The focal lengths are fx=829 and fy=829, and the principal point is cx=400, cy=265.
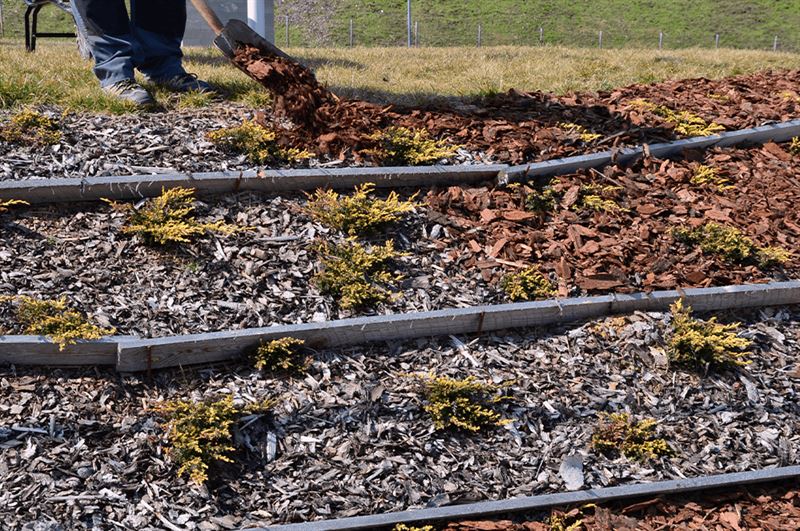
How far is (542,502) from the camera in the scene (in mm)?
4359

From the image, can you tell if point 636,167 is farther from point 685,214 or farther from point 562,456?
point 562,456

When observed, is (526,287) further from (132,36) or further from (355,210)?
(132,36)

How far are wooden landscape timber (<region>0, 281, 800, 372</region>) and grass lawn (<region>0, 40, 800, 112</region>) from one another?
2.67 metres

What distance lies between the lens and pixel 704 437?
15.9ft

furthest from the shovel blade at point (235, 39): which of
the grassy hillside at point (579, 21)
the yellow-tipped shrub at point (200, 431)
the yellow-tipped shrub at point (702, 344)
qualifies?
the grassy hillside at point (579, 21)

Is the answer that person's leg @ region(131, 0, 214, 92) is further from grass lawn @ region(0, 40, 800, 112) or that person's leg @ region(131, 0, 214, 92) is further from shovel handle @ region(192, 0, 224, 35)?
shovel handle @ region(192, 0, 224, 35)

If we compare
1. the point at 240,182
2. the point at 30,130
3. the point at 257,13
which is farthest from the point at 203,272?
the point at 257,13

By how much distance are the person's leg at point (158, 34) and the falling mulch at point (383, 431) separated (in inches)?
146

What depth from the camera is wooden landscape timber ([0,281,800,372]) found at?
4668 mm

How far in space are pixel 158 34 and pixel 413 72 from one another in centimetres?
295

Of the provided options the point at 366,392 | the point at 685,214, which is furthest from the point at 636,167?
the point at 366,392

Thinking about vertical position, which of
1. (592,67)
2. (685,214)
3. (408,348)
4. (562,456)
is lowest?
(562,456)

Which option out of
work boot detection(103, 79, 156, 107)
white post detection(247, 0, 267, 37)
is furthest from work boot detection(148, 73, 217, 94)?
white post detection(247, 0, 267, 37)

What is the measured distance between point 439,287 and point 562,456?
4.68 feet
